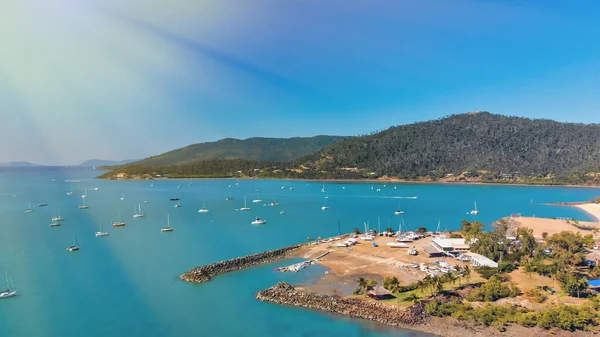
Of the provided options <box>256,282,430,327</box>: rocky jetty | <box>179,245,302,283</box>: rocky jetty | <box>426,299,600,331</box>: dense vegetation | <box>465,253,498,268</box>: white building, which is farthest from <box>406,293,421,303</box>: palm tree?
<box>179,245,302,283</box>: rocky jetty

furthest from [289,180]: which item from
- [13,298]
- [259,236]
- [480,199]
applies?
[13,298]

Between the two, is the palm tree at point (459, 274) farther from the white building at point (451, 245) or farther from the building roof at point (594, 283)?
the building roof at point (594, 283)

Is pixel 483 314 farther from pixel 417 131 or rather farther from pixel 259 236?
pixel 417 131

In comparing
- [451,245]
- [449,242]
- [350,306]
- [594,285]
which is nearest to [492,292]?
[594,285]

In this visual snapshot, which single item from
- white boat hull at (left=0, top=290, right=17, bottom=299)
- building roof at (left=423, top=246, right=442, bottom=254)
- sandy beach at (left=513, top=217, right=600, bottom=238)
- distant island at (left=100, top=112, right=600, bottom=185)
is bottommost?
sandy beach at (left=513, top=217, right=600, bottom=238)


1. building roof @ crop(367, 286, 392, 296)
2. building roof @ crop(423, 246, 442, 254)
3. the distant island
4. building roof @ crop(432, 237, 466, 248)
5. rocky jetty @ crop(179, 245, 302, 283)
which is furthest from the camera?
the distant island

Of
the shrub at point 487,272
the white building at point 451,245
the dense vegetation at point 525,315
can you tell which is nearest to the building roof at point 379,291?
the dense vegetation at point 525,315

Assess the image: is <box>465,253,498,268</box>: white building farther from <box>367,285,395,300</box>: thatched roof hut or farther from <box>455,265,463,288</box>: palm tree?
<box>367,285,395,300</box>: thatched roof hut

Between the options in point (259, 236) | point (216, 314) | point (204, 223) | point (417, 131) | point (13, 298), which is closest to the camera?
point (216, 314)
